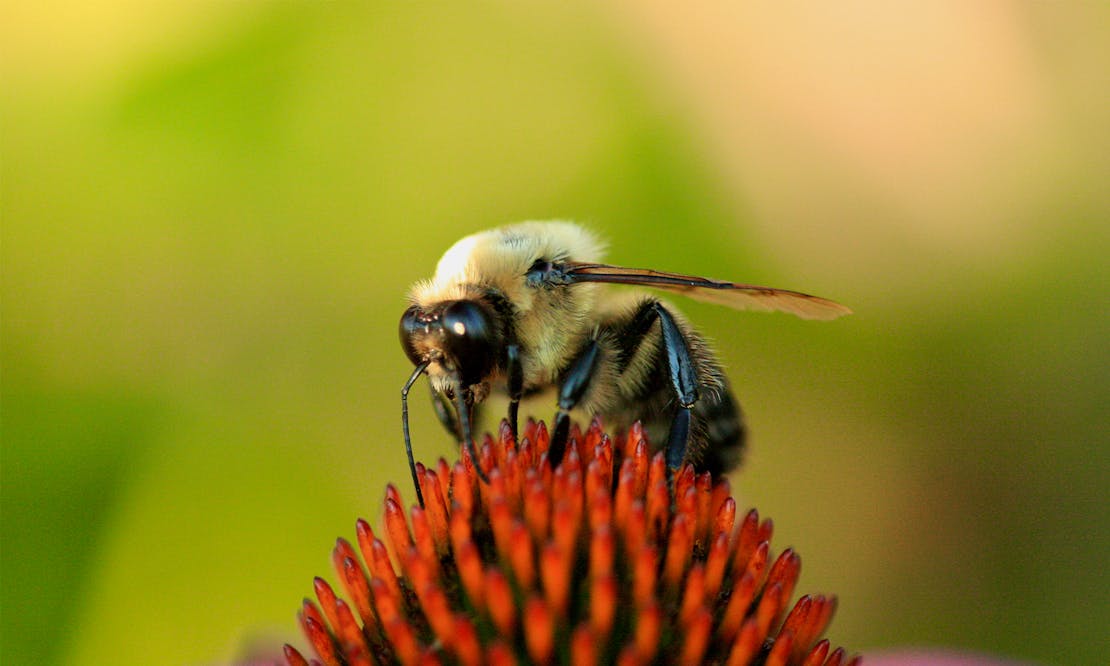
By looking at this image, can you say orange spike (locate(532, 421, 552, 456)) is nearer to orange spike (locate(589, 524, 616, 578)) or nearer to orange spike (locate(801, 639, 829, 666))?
orange spike (locate(589, 524, 616, 578))

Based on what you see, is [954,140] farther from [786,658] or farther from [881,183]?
[786,658]

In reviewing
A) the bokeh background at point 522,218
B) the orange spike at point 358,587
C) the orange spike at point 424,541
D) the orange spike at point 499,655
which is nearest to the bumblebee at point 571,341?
the orange spike at point 424,541

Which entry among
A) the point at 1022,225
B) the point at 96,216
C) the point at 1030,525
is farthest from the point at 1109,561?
the point at 96,216

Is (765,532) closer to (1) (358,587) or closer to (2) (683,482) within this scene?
(2) (683,482)

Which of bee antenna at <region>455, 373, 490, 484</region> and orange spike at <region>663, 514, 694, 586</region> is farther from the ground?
bee antenna at <region>455, 373, 490, 484</region>

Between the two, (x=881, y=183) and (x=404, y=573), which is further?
(x=881, y=183)

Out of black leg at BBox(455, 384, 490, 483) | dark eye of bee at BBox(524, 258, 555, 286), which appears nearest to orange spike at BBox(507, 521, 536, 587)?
black leg at BBox(455, 384, 490, 483)
